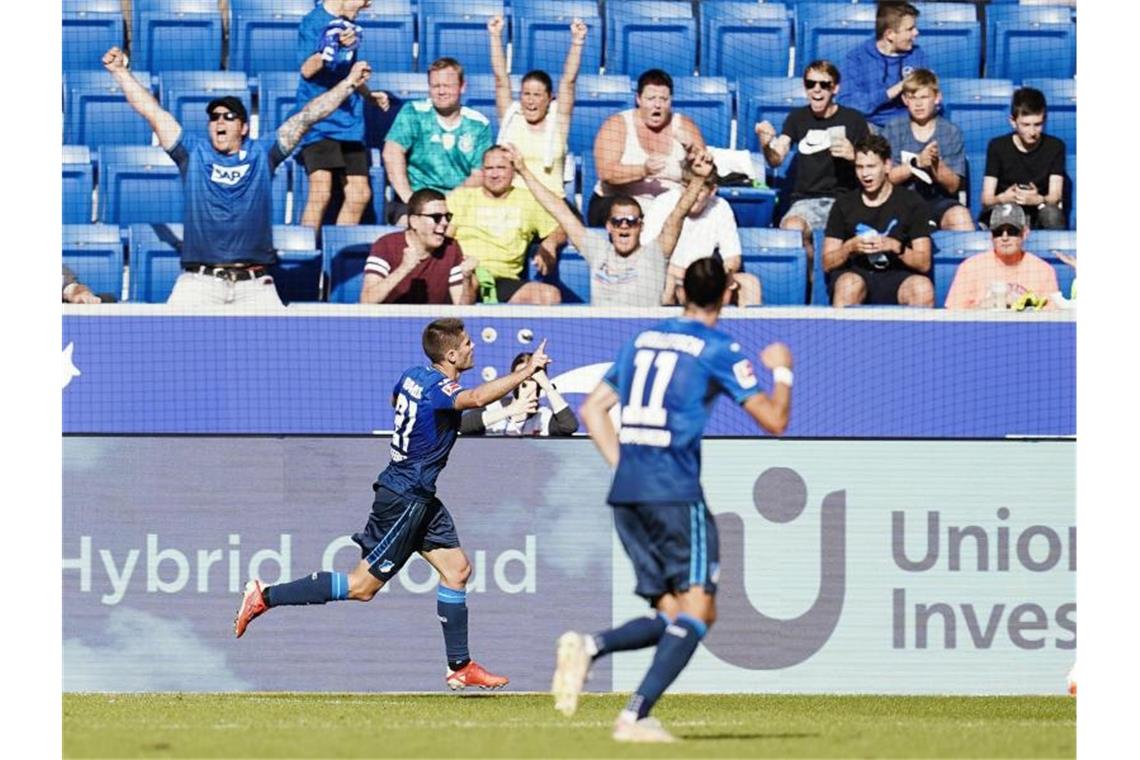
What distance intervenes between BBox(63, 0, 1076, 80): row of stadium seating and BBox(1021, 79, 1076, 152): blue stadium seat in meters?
0.40

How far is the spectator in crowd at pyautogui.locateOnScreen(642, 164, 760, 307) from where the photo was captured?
40.1ft

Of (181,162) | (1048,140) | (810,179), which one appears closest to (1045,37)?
(1048,140)

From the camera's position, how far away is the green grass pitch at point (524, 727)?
6848 millimetres

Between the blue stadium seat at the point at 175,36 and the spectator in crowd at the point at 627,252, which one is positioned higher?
the blue stadium seat at the point at 175,36

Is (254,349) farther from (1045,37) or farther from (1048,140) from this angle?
(1045,37)

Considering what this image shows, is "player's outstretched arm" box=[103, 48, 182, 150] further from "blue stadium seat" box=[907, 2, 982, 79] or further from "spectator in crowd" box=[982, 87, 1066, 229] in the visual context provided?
"blue stadium seat" box=[907, 2, 982, 79]

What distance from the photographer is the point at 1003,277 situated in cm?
1228

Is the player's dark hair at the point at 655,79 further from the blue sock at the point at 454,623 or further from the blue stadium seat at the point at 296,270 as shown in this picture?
the blue sock at the point at 454,623

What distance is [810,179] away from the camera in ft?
43.3

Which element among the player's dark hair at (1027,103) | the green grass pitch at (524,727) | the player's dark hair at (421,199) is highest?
the player's dark hair at (1027,103)

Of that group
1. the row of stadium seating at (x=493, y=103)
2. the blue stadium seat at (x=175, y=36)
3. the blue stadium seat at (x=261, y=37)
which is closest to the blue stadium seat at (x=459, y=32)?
the row of stadium seating at (x=493, y=103)

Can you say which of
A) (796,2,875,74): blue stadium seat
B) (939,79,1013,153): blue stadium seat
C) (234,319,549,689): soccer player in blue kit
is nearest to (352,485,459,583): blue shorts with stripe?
(234,319,549,689): soccer player in blue kit

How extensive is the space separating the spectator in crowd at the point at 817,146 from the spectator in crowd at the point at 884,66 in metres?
0.35
